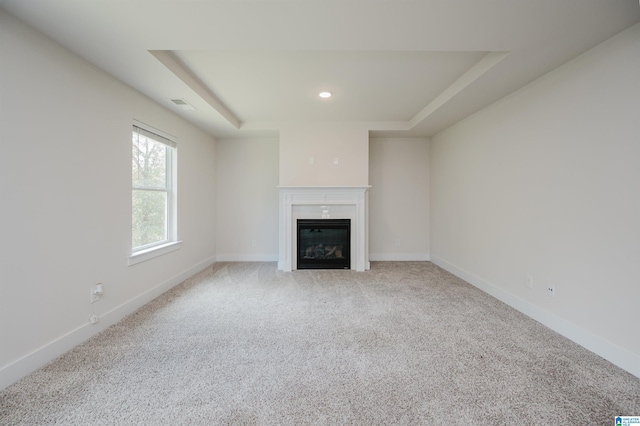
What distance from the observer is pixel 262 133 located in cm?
452

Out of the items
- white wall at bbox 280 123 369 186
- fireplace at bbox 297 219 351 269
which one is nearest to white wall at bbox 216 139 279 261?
white wall at bbox 280 123 369 186

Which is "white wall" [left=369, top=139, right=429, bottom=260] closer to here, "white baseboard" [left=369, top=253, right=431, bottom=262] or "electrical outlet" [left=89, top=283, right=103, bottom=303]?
"white baseboard" [left=369, top=253, right=431, bottom=262]

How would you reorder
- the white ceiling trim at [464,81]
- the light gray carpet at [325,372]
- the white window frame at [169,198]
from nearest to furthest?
the light gray carpet at [325,372]
the white ceiling trim at [464,81]
the white window frame at [169,198]

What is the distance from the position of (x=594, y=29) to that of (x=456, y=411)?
2595mm

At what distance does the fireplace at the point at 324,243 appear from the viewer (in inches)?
171

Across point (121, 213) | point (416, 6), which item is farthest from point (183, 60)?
point (416, 6)

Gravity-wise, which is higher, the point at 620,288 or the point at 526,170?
the point at 526,170

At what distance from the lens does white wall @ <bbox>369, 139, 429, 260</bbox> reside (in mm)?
4867

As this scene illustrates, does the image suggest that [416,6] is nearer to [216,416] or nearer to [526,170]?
[526,170]

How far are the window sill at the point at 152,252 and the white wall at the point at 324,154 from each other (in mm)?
1825

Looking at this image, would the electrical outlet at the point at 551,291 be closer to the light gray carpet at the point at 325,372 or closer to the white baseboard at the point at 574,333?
the white baseboard at the point at 574,333

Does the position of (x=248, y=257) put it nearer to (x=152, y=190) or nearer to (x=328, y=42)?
(x=152, y=190)

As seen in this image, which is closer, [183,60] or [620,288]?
[620,288]

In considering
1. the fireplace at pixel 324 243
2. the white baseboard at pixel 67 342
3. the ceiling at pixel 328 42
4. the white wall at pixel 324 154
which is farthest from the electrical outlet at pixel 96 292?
the white wall at pixel 324 154
